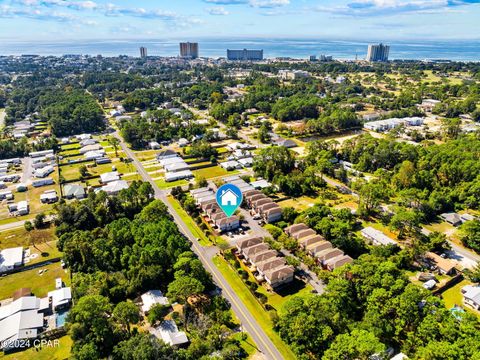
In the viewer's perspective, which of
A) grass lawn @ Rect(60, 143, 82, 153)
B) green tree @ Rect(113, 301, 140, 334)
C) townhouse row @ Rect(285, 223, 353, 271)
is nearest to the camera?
green tree @ Rect(113, 301, 140, 334)

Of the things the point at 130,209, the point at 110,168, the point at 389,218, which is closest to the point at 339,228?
the point at 389,218

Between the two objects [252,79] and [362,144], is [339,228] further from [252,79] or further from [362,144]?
[252,79]

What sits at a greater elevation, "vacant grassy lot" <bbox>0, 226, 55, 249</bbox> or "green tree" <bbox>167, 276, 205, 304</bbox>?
"green tree" <bbox>167, 276, 205, 304</bbox>

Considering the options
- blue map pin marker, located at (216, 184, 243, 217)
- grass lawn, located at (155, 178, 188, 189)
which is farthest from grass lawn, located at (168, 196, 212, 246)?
blue map pin marker, located at (216, 184, 243, 217)

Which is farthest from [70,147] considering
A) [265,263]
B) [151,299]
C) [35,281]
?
[265,263]

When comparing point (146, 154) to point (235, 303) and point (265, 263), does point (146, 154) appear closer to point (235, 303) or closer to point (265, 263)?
point (265, 263)

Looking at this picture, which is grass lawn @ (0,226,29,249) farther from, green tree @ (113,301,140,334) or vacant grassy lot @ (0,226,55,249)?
green tree @ (113,301,140,334)
